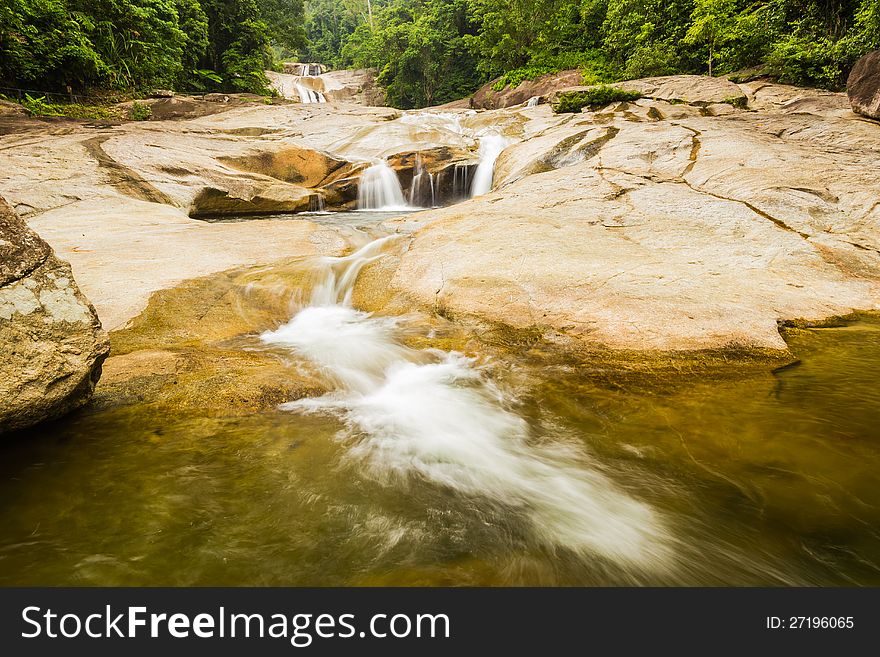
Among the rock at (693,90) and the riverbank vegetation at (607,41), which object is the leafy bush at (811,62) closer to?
the riverbank vegetation at (607,41)

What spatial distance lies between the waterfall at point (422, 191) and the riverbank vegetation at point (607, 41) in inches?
526

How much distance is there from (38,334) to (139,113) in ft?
63.0

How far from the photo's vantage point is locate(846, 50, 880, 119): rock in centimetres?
895

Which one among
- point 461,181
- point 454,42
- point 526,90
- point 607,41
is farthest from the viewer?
point 454,42

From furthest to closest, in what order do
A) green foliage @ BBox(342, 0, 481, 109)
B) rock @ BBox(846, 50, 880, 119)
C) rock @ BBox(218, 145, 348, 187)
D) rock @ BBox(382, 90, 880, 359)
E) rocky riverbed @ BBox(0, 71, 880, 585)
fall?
green foliage @ BBox(342, 0, 481, 109) → rock @ BBox(218, 145, 348, 187) → rock @ BBox(846, 50, 880, 119) → rock @ BBox(382, 90, 880, 359) → rocky riverbed @ BBox(0, 71, 880, 585)

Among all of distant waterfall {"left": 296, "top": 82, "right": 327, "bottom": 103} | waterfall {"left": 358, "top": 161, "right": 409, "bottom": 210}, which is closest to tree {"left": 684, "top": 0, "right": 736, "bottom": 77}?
waterfall {"left": 358, "top": 161, "right": 409, "bottom": 210}

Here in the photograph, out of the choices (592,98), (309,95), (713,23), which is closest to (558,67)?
(713,23)

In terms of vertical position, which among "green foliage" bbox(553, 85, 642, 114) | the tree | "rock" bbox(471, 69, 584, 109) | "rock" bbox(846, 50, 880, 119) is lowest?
"rock" bbox(846, 50, 880, 119)

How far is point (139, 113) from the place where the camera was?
52.0 feet

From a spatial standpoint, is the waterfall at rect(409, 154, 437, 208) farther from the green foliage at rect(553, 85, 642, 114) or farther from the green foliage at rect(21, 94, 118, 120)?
the green foliage at rect(21, 94, 118, 120)

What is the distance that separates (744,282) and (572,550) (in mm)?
3825

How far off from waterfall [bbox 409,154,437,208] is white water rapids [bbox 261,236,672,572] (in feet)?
29.5

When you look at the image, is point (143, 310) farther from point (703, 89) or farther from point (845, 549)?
point (703, 89)
